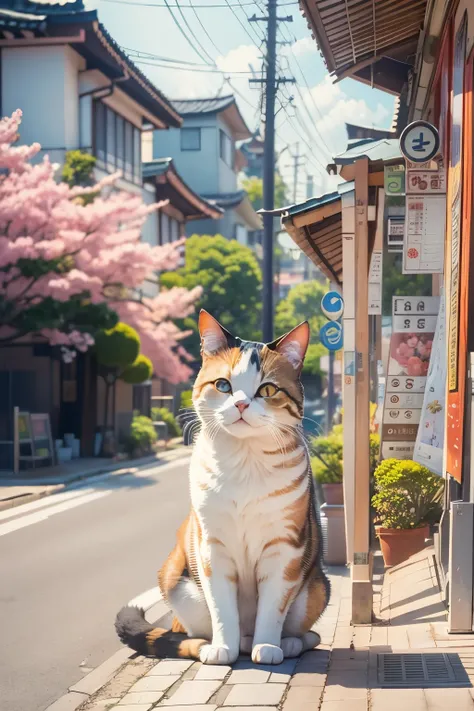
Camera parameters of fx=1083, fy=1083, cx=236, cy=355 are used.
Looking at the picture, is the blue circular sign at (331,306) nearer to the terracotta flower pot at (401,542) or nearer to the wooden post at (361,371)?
the terracotta flower pot at (401,542)

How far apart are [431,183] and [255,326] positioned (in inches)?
1574

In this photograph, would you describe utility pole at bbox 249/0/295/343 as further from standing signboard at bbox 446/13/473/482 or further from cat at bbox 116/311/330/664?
cat at bbox 116/311/330/664

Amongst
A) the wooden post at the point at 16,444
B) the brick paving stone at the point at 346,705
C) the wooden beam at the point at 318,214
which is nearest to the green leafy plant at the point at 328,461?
the wooden beam at the point at 318,214

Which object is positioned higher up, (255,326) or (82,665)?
(255,326)

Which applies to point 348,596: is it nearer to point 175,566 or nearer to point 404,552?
point 404,552

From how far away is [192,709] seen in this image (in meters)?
5.49

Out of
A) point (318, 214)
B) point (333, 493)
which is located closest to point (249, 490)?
point (318, 214)

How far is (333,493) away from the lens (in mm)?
15336

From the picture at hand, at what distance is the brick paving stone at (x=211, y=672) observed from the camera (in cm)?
592

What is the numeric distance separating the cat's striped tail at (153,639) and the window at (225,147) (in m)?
52.5

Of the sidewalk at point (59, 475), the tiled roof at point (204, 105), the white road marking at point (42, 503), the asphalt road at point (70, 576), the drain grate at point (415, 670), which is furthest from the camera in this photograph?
the tiled roof at point (204, 105)

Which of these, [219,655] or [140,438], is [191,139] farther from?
[219,655]

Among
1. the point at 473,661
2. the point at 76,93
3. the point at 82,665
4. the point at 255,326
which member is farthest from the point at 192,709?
the point at 255,326

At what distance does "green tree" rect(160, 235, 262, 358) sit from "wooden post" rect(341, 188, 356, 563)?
121ft
